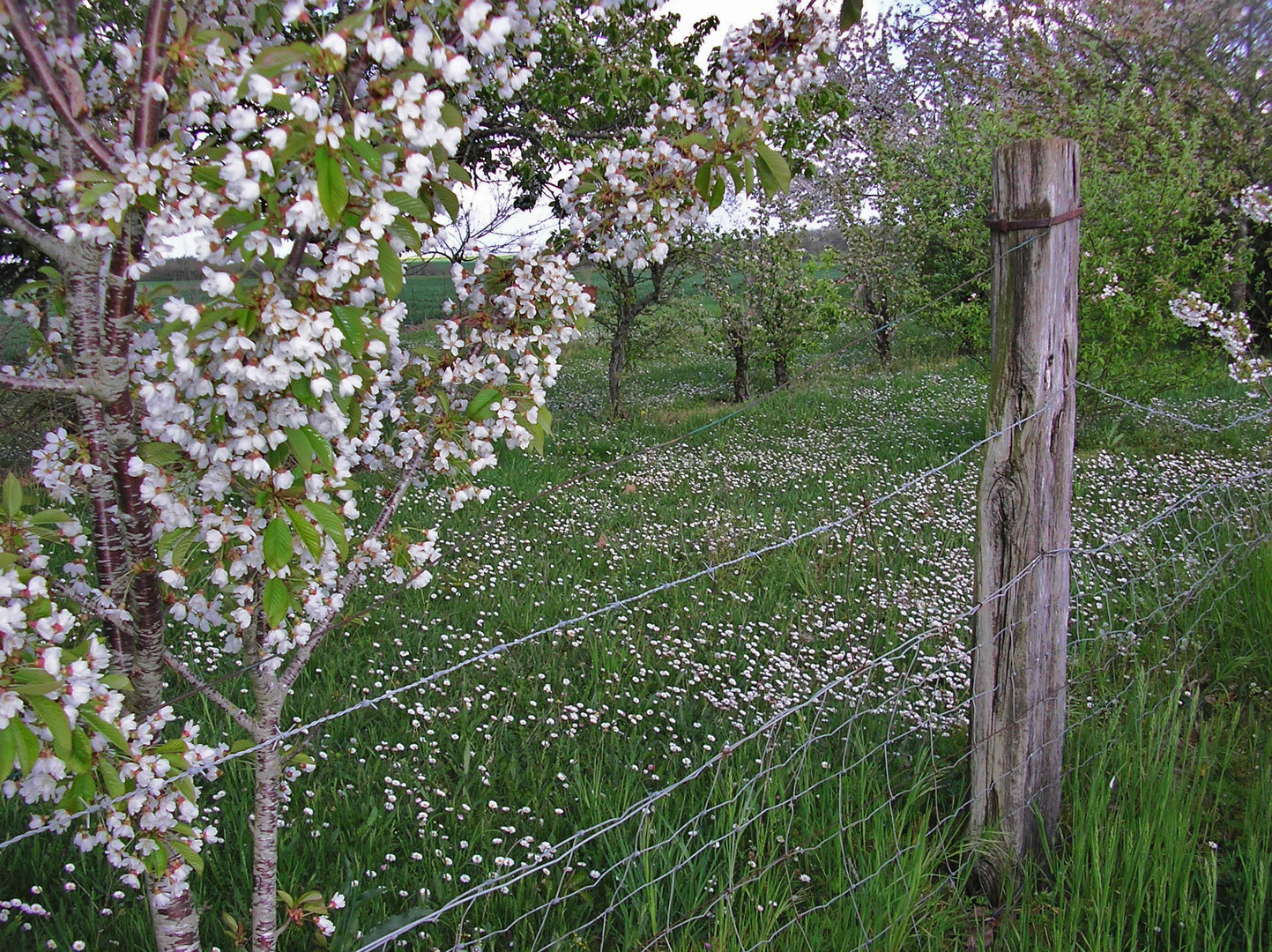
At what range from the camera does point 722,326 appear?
12.0 m

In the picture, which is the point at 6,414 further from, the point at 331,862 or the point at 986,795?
the point at 986,795

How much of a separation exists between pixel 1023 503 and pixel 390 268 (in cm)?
190

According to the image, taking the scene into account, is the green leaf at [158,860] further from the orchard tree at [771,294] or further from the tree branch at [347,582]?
the orchard tree at [771,294]

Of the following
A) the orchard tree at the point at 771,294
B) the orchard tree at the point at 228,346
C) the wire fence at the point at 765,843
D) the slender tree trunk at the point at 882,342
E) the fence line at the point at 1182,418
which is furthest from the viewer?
the slender tree trunk at the point at 882,342

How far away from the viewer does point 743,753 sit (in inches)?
130

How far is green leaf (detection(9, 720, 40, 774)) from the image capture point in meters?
1.38

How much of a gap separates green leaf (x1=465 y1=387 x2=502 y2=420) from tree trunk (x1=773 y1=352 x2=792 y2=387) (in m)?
9.72

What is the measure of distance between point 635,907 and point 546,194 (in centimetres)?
776

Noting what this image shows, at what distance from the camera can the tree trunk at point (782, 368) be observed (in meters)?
11.8

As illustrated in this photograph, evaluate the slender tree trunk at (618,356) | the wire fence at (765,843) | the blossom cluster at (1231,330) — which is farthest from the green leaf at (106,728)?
the slender tree trunk at (618,356)

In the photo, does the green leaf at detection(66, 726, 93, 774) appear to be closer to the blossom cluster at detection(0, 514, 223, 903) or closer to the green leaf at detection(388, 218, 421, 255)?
the blossom cluster at detection(0, 514, 223, 903)

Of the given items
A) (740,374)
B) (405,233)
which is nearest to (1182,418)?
(740,374)

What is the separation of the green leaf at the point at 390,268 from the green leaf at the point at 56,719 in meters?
0.86

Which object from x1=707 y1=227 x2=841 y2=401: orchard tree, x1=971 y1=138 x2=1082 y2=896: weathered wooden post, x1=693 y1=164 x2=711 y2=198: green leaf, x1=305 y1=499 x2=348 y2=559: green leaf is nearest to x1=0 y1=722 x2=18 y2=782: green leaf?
x1=305 y1=499 x2=348 y2=559: green leaf
